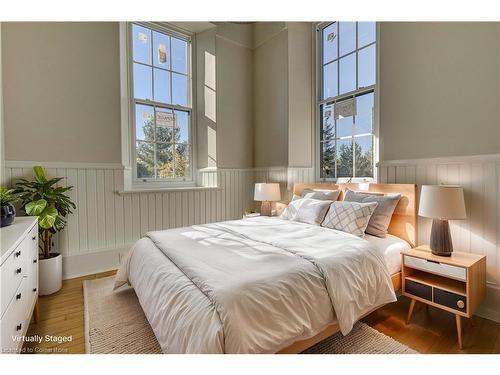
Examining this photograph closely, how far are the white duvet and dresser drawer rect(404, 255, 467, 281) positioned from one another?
335 mm

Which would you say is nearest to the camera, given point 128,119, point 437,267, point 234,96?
point 437,267

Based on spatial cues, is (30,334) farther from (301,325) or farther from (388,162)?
(388,162)

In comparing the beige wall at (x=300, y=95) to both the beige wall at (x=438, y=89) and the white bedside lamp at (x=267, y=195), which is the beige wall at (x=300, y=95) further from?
the beige wall at (x=438, y=89)

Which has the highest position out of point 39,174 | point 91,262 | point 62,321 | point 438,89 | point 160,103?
point 160,103

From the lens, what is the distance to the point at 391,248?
2057 millimetres

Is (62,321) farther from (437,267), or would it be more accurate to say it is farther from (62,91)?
(437,267)

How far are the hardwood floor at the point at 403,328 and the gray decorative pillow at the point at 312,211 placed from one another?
2.99ft

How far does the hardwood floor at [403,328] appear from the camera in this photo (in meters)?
1.61

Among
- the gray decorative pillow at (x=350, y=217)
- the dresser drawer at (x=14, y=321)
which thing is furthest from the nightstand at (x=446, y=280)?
the dresser drawer at (x=14, y=321)

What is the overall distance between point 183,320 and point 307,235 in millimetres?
1215

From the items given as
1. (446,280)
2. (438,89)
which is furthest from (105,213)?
(438,89)

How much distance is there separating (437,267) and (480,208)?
63 centimetres

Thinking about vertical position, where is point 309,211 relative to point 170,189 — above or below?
below

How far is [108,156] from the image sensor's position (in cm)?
296
